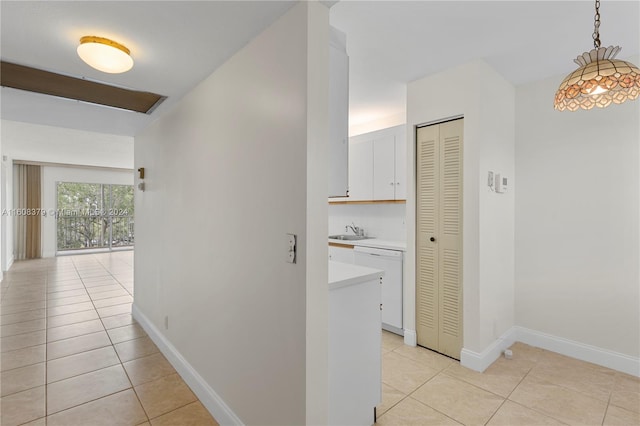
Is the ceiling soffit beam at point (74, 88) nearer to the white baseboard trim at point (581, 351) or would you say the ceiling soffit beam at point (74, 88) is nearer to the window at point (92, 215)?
the white baseboard trim at point (581, 351)

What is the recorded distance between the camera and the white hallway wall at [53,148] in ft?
15.1

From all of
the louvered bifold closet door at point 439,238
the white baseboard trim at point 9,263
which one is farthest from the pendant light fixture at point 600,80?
the white baseboard trim at point 9,263

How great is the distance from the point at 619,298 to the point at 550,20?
2.34 metres

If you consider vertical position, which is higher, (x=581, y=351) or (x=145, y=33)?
(x=145, y=33)

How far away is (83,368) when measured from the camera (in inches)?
103

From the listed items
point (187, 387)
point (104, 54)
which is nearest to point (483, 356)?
point (187, 387)

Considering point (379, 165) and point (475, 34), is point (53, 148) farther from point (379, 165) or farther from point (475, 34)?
point (475, 34)

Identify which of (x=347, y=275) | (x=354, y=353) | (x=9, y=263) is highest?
(x=347, y=275)

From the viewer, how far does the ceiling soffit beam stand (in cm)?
213

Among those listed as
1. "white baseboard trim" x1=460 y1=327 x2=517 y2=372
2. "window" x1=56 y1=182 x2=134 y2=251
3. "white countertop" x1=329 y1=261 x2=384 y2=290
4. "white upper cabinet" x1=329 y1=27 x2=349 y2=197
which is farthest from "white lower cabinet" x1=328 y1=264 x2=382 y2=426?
"window" x1=56 y1=182 x2=134 y2=251

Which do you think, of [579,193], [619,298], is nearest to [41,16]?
[579,193]

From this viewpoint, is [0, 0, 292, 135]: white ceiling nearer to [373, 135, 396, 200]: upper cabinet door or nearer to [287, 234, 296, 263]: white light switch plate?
[287, 234, 296, 263]: white light switch plate

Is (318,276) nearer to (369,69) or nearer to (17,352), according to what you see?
(369,69)

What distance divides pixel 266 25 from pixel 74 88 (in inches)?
73.8
